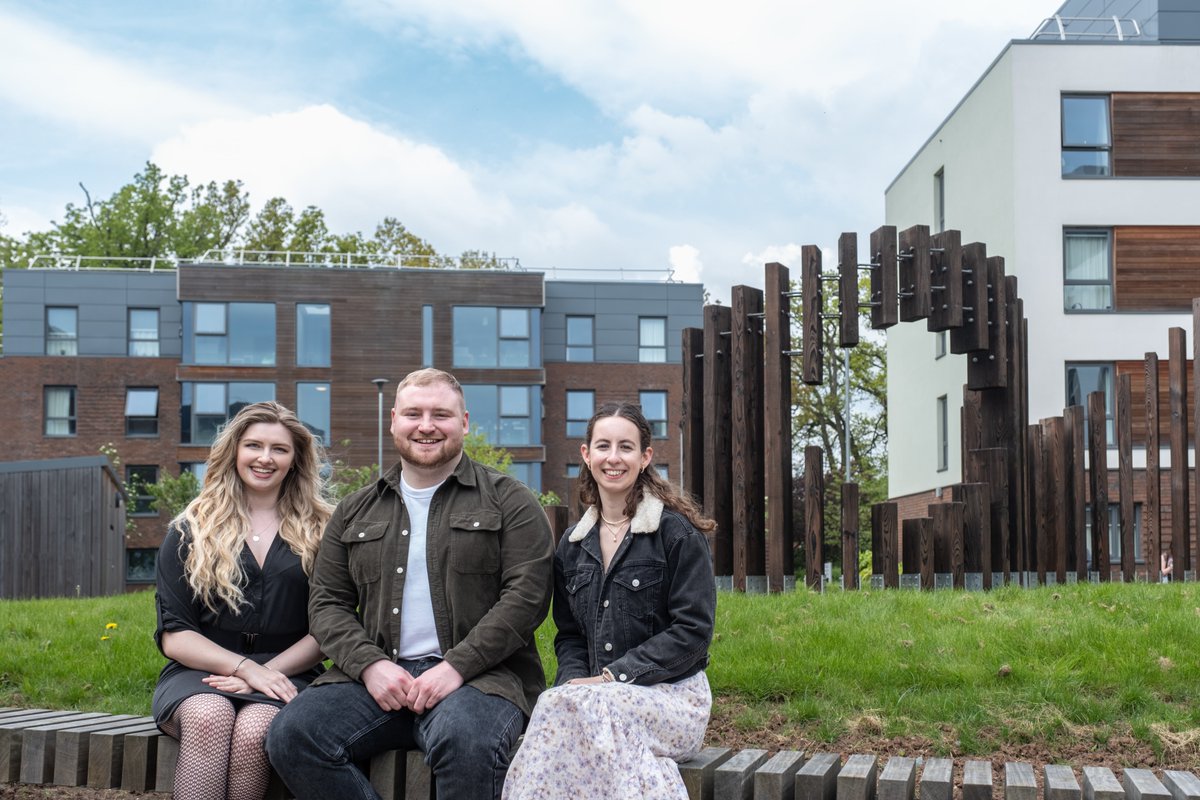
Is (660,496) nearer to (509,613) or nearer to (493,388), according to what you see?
(509,613)

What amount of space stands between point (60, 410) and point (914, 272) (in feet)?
119

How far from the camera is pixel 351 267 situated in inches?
1662

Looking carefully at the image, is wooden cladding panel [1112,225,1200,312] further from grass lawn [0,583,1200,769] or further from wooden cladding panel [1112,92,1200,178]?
grass lawn [0,583,1200,769]

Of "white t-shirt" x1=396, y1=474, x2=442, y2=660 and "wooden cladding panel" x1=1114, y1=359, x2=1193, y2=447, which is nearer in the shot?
"white t-shirt" x1=396, y1=474, x2=442, y2=660

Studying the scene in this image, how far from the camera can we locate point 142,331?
42812 mm

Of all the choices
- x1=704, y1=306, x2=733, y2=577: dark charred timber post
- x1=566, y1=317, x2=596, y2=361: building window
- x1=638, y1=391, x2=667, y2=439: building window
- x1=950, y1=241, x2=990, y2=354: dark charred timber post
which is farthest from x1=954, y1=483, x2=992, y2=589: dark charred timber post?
x1=566, y1=317, x2=596, y2=361: building window

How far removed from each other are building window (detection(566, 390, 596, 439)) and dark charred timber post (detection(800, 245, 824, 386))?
3268 cm

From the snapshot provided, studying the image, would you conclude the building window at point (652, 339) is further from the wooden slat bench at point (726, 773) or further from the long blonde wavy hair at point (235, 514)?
the wooden slat bench at point (726, 773)

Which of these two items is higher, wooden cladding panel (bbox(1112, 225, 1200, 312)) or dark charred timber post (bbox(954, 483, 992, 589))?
wooden cladding panel (bbox(1112, 225, 1200, 312))

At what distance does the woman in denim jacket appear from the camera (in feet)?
14.9

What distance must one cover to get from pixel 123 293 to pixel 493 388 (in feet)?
40.8

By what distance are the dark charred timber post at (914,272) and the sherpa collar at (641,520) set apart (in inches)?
300

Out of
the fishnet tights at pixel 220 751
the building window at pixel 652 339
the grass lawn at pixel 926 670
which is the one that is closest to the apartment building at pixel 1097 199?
the grass lawn at pixel 926 670

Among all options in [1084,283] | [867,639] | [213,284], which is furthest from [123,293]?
[867,639]
